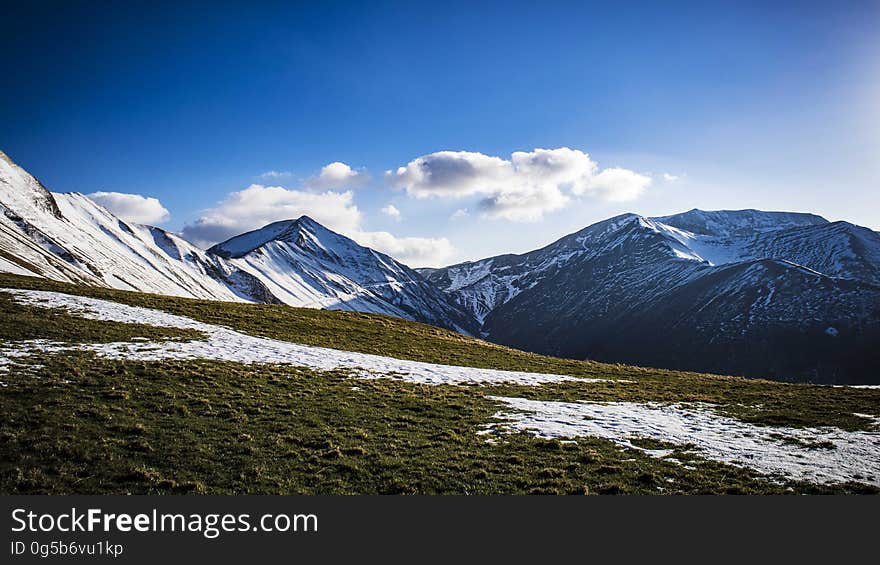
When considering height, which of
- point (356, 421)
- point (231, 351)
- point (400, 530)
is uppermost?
point (231, 351)

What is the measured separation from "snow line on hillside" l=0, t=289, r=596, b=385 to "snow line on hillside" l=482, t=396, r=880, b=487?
335 inches

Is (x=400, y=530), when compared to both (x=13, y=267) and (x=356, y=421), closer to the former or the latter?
(x=356, y=421)

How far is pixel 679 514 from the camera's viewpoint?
12047mm

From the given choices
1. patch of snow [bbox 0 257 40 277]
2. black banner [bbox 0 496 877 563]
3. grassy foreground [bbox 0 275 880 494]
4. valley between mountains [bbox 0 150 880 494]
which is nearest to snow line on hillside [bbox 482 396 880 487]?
valley between mountains [bbox 0 150 880 494]

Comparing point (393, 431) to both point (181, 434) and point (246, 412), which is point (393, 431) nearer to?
point (246, 412)

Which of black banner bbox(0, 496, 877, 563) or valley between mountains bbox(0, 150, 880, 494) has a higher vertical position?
valley between mountains bbox(0, 150, 880, 494)

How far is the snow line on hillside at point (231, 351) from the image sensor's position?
90.8 feet

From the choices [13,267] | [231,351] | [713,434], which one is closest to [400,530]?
[713,434]

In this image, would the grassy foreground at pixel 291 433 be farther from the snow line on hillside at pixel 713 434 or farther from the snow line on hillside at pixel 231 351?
the snow line on hillside at pixel 231 351

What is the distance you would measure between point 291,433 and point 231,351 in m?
18.0

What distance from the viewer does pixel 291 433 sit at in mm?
16875

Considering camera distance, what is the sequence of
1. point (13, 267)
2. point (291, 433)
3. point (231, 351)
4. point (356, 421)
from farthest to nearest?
1. point (13, 267)
2. point (231, 351)
3. point (356, 421)
4. point (291, 433)

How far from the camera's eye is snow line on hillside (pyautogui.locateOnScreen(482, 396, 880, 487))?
15281 mm

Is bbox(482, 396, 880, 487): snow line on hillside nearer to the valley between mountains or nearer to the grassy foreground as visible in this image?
the valley between mountains
